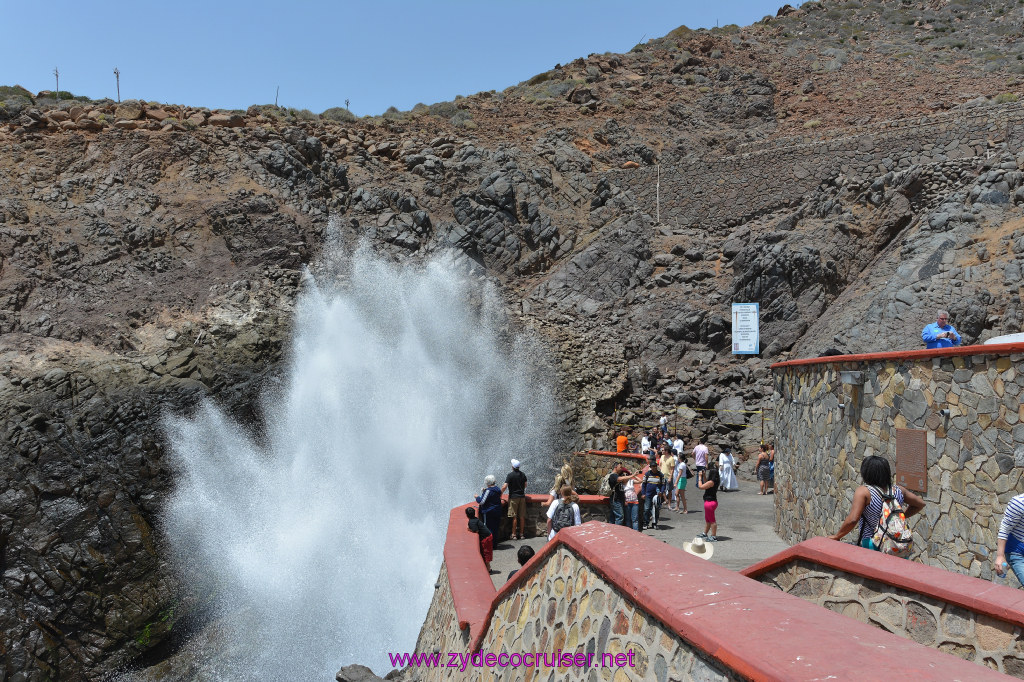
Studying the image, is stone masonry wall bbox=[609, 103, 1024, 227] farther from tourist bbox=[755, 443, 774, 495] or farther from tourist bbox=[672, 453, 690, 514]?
tourist bbox=[672, 453, 690, 514]

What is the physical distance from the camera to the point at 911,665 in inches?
80.0

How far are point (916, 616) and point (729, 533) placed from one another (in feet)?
27.9

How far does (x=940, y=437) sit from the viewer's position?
6766 millimetres

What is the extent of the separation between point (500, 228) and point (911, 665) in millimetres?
30624

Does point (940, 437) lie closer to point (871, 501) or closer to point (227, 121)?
point (871, 501)

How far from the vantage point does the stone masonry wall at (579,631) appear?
258cm

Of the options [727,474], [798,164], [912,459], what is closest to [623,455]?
[727,474]

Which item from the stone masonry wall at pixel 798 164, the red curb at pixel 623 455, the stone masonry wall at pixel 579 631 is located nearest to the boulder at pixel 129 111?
the stone masonry wall at pixel 798 164

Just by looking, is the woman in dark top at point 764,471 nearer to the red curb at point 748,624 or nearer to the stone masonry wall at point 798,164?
the stone masonry wall at point 798,164

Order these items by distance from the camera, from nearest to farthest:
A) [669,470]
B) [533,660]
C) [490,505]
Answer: [533,660], [490,505], [669,470]

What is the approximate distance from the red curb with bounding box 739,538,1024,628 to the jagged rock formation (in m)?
16.2

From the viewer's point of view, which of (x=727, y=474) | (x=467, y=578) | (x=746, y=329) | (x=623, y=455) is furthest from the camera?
(x=746, y=329)

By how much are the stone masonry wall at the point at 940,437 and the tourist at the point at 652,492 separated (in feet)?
10.6

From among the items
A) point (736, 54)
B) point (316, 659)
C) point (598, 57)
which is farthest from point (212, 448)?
point (736, 54)
